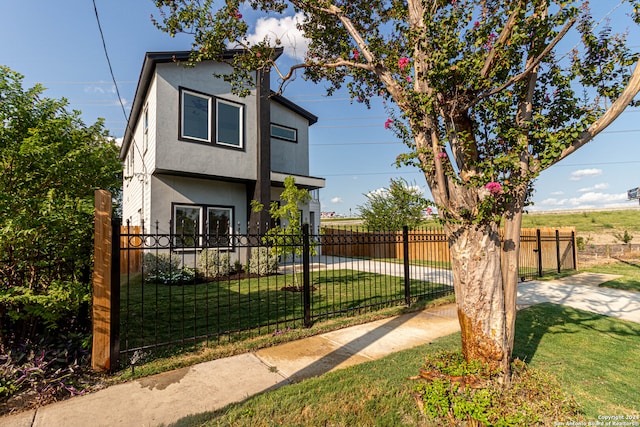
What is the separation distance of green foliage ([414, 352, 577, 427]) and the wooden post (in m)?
3.43

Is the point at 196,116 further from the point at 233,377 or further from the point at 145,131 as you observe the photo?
the point at 233,377

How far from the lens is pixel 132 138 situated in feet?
43.9

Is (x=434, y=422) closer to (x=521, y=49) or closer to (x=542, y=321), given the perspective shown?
(x=521, y=49)

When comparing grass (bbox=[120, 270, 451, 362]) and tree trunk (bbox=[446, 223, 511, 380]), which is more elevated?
tree trunk (bbox=[446, 223, 511, 380])

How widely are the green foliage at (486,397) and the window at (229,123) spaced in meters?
9.87

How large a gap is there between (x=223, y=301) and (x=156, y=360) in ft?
10.5

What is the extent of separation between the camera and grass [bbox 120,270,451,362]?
4.56 meters

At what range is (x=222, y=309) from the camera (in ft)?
20.8

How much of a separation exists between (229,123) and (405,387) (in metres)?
10.2

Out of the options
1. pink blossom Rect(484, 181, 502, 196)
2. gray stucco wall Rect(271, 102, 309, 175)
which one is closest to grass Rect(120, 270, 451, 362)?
pink blossom Rect(484, 181, 502, 196)

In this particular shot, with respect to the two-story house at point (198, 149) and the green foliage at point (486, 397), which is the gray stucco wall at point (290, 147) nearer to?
the two-story house at point (198, 149)

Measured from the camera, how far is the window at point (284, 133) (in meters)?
13.6

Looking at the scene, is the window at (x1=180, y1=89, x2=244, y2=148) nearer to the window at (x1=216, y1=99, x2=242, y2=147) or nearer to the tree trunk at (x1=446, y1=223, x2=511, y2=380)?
the window at (x1=216, y1=99, x2=242, y2=147)

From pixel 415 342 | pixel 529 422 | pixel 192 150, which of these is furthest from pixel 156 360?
pixel 192 150
